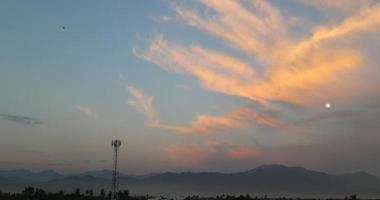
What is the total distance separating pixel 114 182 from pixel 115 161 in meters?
4.77

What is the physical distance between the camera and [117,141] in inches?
5010

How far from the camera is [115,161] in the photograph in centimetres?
12644

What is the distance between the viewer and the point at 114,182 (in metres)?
128

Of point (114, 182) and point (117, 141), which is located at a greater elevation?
point (117, 141)

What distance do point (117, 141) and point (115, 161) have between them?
4282mm
